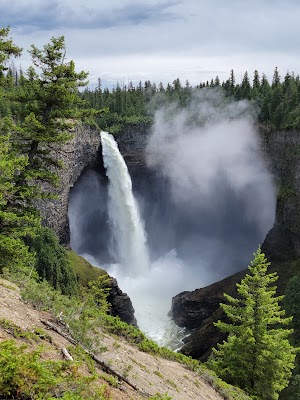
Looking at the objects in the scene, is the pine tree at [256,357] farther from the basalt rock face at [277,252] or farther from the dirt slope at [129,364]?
the basalt rock face at [277,252]

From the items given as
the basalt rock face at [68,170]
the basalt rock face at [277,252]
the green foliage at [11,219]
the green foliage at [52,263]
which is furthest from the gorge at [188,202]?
the green foliage at [11,219]

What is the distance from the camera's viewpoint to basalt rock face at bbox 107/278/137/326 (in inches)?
1810

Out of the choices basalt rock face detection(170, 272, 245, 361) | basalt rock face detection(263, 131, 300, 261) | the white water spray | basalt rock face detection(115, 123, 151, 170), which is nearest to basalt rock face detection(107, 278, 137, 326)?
basalt rock face detection(170, 272, 245, 361)

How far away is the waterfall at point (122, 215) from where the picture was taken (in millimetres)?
63844

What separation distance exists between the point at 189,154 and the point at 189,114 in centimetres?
1132

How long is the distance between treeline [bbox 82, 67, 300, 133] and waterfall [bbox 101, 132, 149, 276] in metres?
10.8

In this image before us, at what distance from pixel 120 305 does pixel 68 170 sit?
21420 mm

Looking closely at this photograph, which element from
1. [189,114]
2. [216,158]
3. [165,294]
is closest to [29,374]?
[165,294]

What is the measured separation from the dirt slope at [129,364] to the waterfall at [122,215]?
47.7 m

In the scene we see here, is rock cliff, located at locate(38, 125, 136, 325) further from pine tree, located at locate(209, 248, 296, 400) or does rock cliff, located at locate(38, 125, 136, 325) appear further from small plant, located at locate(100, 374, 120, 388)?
small plant, located at locate(100, 374, 120, 388)

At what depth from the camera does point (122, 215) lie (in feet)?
211

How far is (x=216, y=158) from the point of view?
71.8 metres

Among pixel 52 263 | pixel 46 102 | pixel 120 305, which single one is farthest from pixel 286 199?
pixel 46 102

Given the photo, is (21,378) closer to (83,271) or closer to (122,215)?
(83,271)
